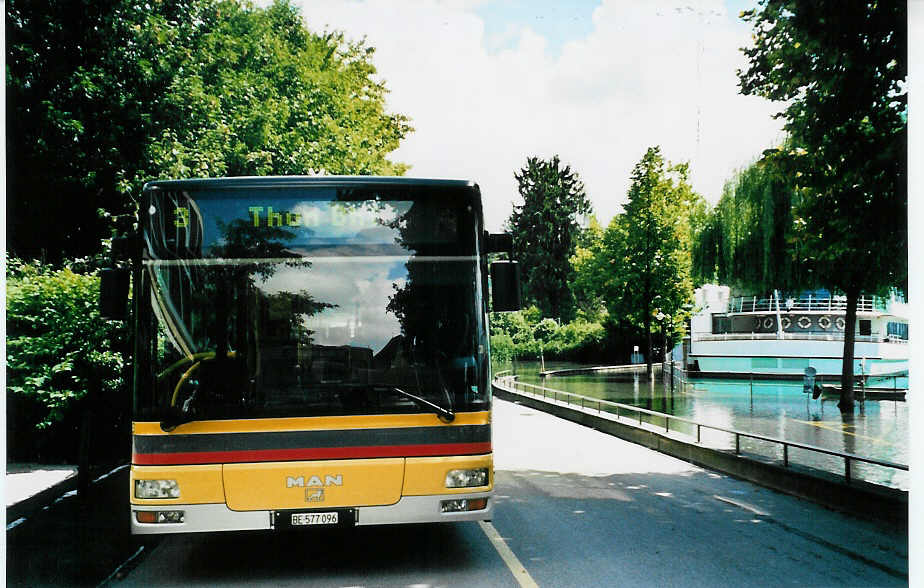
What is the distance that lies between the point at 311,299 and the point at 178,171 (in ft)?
33.0

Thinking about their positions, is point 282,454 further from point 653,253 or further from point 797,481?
point 653,253

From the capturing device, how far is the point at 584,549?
765cm

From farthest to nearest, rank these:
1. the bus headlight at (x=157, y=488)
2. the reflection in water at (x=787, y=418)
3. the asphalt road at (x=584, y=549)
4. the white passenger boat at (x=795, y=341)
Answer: the white passenger boat at (x=795, y=341) → the reflection in water at (x=787, y=418) → the asphalt road at (x=584, y=549) → the bus headlight at (x=157, y=488)

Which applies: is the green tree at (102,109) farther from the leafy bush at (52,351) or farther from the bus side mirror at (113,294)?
the bus side mirror at (113,294)

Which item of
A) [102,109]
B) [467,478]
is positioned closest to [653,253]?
[102,109]

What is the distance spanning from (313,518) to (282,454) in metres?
0.51

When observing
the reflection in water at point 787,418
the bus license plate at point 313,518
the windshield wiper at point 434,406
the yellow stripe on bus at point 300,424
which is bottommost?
the reflection in water at point 787,418

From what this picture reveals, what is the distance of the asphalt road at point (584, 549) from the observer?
6.69 meters

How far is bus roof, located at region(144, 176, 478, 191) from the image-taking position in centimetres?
639

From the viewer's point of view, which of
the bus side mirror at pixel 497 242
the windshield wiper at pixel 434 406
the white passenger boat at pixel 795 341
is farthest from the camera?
the white passenger boat at pixel 795 341

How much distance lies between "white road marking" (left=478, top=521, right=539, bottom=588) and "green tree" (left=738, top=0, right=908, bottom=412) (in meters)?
5.62

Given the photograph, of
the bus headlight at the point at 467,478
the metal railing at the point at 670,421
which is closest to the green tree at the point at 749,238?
the metal railing at the point at 670,421

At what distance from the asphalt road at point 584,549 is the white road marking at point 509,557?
2 centimetres

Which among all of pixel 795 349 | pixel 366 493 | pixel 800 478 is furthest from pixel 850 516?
pixel 795 349
